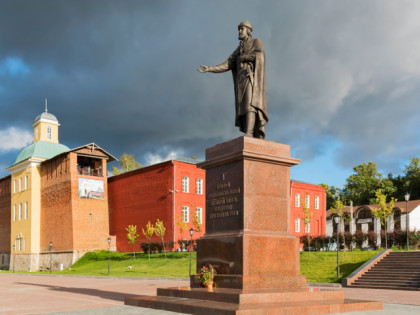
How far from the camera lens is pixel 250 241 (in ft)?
30.0

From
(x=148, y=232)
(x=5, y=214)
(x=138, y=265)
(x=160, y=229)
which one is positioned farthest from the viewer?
(x=5, y=214)

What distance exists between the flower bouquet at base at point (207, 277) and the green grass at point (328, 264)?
47.1 ft

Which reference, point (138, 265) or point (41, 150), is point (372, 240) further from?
point (41, 150)

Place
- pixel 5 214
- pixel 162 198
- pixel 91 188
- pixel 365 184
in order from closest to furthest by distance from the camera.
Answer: pixel 162 198
pixel 91 188
pixel 5 214
pixel 365 184

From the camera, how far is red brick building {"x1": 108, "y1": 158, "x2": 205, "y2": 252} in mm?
39312

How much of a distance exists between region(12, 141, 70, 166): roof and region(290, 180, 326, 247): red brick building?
2623 cm

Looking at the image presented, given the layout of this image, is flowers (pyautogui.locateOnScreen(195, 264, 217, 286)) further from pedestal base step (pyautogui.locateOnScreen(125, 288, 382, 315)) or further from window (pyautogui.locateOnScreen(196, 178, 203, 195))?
window (pyautogui.locateOnScreen(196, 178, 203, 195))

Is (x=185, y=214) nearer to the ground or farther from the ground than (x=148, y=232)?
farther from the ground

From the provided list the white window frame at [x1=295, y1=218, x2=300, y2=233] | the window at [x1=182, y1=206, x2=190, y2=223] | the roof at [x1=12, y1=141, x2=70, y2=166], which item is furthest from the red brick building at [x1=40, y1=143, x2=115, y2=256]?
the white window frame at [x1=295, y1=218, x2=300, y2=233]

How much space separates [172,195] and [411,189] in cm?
3727

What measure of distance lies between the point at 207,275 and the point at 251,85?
14.1 feet

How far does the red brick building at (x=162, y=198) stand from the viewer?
39312mm

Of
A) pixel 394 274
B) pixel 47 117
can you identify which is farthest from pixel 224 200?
pixel 47 117

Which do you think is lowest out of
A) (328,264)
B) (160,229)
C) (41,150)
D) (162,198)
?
(328,264)
